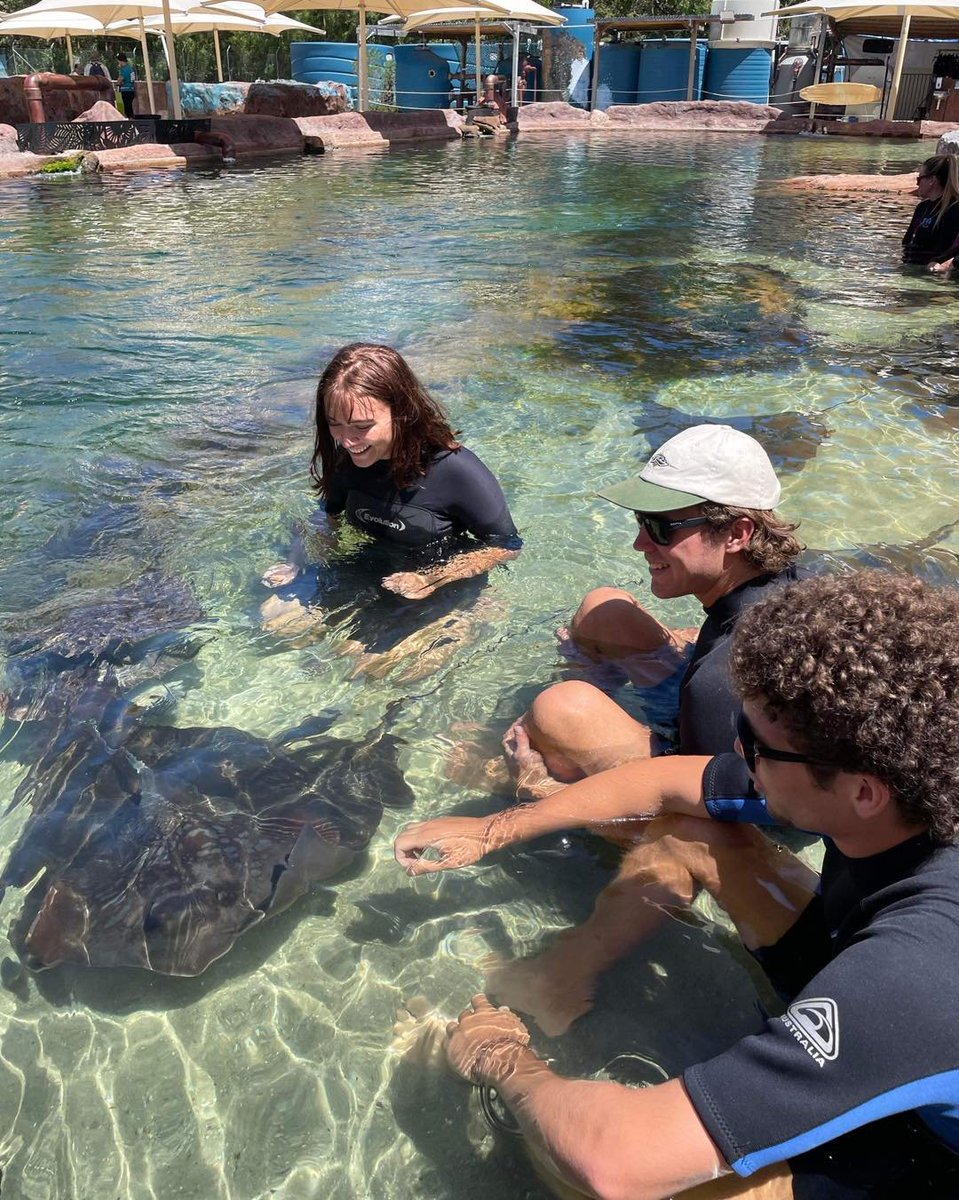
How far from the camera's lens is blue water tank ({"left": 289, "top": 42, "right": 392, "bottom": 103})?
32656mm

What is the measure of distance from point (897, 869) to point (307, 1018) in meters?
1.60

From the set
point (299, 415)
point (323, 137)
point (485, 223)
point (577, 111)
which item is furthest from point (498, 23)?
point (299, 415)

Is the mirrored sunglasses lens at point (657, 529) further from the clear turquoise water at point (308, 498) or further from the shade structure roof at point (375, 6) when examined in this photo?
the shade structure roof at point (375, 6)

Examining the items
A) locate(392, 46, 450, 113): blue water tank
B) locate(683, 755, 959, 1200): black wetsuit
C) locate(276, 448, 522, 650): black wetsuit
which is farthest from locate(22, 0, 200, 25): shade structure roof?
locate(683, 755, 959, 1200): black wetsuit

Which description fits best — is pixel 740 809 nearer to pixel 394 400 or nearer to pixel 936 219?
pixel 394 400

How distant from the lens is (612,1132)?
1.56 meters

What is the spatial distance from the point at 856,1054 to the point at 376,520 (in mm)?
2907

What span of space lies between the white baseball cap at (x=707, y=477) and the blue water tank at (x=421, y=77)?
35573 mm

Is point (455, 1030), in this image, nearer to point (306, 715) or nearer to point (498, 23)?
point (306, 715)

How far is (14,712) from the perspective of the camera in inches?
137

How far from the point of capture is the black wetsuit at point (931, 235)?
A: 10.1 meters

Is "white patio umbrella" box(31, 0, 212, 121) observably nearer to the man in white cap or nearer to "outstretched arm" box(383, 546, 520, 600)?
"outstretched arm" box(383, 546, 520, 600)

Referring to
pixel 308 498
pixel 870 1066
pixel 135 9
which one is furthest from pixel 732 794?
pixel 135 9

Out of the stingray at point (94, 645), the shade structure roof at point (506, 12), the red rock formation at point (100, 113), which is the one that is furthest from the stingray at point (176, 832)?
the shade structure roof at point (506, 12)
